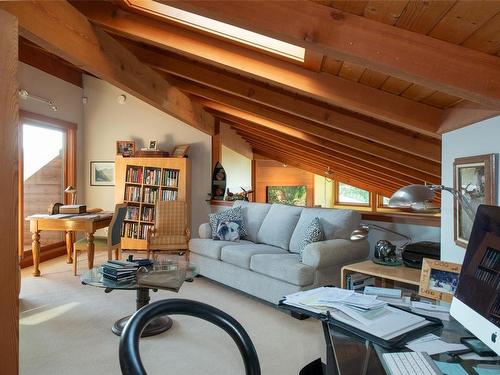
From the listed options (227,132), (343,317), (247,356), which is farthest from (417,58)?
(227,132)

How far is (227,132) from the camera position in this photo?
7387 millimetres

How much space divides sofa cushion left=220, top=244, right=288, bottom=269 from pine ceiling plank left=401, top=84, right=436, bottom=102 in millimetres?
2136

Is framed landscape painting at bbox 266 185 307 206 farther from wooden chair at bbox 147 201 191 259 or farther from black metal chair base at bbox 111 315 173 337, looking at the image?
black metal chair base at bbox 111 315 173 337

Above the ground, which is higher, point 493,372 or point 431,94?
point 431,94

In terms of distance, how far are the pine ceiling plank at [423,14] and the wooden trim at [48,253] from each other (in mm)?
5451

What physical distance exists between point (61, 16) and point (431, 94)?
8.57 ft

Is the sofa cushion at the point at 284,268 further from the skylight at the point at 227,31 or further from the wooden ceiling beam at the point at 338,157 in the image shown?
the wooden ceiling beam at the point at 338,157

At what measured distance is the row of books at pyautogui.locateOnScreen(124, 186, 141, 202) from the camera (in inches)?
244

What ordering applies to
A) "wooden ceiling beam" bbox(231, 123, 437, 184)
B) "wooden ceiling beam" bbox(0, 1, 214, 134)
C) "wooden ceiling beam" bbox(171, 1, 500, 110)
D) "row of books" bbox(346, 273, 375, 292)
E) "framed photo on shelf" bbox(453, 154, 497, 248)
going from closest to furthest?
1. "wooden ceiling beam" bbox(171, 1, 500, 110)
2. "framed photo on shelf" bbox(453, 154, 497, 248)
3. "wooden ceiling beam" bbox(0, 1, 214, 134)
4. "row of books" bbox(346, 273, 375, 292)
5. "wooden ceiling beam" bbox(231, 123, 437, 184)

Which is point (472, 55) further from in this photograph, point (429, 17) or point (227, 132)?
point (227, 132)

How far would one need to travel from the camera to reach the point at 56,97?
235 inches

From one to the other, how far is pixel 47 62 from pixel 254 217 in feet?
13.3

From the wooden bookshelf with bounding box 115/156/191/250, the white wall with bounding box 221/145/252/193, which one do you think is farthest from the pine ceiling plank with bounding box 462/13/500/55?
the white wall with bounding box 221/145/252/193

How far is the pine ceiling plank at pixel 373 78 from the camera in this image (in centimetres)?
222
